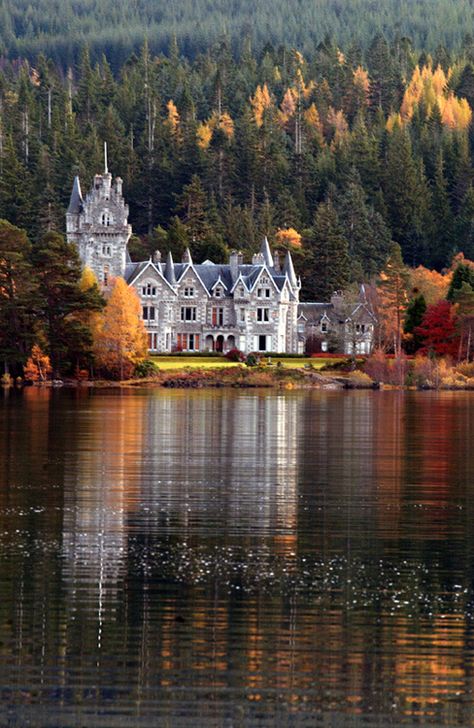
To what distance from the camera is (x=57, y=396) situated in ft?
299

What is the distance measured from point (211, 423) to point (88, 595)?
41.7 metres

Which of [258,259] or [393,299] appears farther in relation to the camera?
[258,259]

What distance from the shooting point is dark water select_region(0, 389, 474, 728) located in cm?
2083

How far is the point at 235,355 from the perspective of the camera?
430ft

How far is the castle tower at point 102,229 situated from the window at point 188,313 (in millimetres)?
6477

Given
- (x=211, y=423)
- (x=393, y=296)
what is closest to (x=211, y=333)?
(x=393, y=296)

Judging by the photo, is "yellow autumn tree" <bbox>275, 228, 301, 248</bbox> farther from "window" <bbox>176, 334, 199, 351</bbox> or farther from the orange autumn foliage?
"window" <bbox>176, 334, 199, 351</bbox>

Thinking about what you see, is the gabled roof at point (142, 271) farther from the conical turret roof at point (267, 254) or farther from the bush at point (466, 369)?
the bush at point (466, 369)

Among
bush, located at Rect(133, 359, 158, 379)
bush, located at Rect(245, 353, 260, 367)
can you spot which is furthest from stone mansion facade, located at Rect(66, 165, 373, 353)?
bush, located at Rect(133, 359, 158, 379)

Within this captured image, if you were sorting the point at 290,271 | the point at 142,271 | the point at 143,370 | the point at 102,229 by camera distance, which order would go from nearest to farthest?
the point at 143,370 < the point at 142,271 < the point at 102,229 < the point at 290,271

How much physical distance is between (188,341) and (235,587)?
11433 centimetres

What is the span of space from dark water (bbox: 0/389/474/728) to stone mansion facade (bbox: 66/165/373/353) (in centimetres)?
8651

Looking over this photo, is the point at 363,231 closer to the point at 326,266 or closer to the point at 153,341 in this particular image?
the point at 326,266

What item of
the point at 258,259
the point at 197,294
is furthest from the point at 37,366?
the point at 258,259
